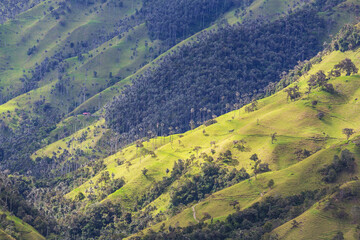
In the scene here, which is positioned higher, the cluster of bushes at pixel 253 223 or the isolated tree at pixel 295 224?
the isolated tree at pixel 295 224

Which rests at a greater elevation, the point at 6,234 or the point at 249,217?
the point at 6,234

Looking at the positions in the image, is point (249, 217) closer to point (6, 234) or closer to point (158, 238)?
point (158, 238)

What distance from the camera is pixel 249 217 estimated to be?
19962cm

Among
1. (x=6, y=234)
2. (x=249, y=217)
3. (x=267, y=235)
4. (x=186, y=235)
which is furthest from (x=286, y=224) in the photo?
(x=6, y=234)

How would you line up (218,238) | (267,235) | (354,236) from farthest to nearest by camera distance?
(218,238) < (267,235) < (354,236)

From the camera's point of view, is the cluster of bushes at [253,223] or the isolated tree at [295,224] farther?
the cluster of bushes at [253,223]

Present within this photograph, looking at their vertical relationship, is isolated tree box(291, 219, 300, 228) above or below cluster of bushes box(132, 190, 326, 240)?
above

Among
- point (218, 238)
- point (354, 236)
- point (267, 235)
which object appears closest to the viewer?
point (354, 236)

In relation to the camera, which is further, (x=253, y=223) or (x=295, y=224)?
(x=253, y=223)

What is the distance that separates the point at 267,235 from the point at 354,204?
33686mm

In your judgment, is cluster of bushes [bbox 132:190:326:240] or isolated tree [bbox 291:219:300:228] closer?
isolated tree [bbox 291:219:300:228]

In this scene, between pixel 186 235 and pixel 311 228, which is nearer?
pixel 311 228

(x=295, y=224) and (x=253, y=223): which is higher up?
(x=295, y=224)

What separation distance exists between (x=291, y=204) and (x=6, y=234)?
4436 inches
